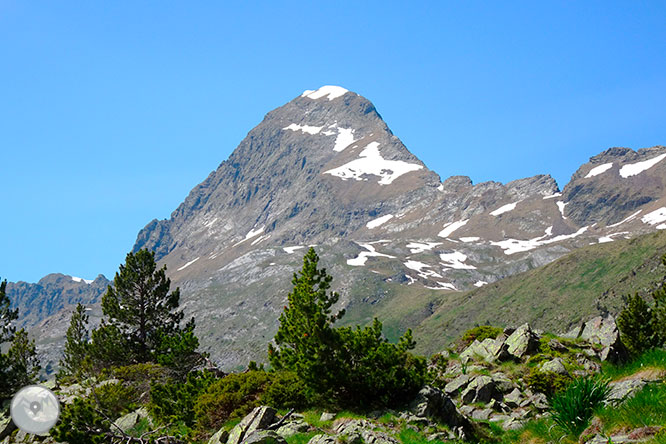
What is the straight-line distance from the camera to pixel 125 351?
152 feet

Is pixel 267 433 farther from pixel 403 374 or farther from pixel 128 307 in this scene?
pixel 128 307

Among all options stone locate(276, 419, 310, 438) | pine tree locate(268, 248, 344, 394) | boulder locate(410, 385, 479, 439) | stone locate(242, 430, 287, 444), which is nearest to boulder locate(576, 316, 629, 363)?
boulder locate(410, 385, 479, 439)

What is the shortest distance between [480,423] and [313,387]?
23.8 ft

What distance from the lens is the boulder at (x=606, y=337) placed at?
24.7 m

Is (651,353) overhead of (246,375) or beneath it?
beneath

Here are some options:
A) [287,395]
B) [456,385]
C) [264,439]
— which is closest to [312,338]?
[287,395]

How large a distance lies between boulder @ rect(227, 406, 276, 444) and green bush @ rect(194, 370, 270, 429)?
166 inches

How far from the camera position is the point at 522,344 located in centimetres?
3177

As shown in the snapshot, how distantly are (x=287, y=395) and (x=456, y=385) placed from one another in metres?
9.61

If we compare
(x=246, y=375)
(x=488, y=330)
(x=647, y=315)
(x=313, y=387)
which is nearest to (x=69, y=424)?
(x=246, y=375)

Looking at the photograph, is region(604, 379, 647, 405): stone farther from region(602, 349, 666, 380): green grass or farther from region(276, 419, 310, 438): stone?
region(276, 419, 310, 438): stone

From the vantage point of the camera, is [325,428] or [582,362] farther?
[582,362]

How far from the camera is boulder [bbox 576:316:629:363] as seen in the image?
24716 mm

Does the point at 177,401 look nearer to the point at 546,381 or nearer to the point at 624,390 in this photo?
the point at 546,381
